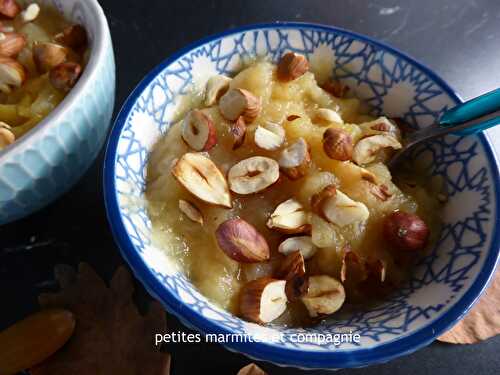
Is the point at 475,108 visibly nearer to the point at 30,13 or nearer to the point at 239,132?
the point at 239,132

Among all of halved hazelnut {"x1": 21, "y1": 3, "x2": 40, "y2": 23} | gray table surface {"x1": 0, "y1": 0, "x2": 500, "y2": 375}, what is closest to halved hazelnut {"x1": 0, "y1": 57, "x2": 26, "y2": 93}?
halved hazelnut {"x1": 21, "y1": 3, "x2": 40, "y2": 23}

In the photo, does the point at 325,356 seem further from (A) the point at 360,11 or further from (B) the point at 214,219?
(A) the point at 360,11

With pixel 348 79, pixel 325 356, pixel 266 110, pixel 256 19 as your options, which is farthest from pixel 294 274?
pixel 256 19

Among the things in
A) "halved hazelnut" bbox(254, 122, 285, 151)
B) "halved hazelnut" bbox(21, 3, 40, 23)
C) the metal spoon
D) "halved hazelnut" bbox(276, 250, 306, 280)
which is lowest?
"halved hazelnut" bbox(21, 3, 40, 23)

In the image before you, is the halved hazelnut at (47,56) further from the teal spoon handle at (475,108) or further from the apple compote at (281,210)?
the teal spoon handle at (475,108)

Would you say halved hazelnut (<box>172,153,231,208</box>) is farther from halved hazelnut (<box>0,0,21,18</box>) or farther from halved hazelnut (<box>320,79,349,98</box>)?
halved hazelnut (<box>0,0,21,18</box>)

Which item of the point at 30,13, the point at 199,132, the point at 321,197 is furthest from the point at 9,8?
the point at 321,197
